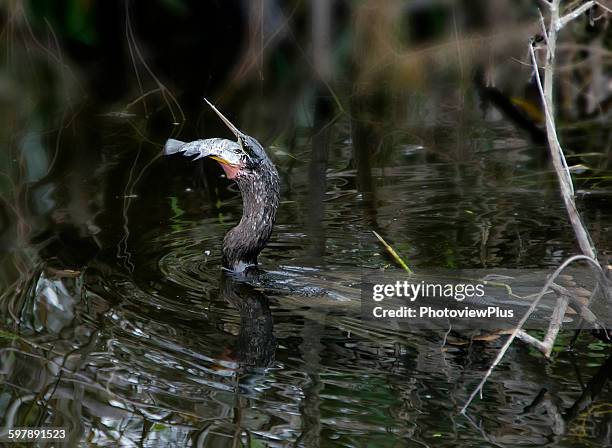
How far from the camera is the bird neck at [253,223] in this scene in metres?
4.62

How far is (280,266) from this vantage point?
4.70 meters

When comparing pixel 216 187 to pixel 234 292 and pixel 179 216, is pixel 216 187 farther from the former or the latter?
pixel 234 292

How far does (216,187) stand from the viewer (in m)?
5.98

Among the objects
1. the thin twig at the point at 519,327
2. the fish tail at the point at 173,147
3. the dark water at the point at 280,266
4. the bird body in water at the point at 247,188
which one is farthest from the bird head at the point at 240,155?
the thin twig at the point at 519,327

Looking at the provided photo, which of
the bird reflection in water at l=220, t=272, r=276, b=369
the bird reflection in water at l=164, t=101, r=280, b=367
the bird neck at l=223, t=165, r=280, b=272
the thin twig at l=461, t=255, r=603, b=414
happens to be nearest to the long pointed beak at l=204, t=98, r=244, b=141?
the bird reflection in water at l=164, t=101, r=280, b=367

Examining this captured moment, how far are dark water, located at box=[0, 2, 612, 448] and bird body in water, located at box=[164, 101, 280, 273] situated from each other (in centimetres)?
15

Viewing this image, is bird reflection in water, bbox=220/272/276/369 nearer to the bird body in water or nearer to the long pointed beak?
the bird body in water

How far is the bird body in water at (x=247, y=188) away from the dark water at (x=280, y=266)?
15cm

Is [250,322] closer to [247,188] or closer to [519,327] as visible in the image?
[247,188]

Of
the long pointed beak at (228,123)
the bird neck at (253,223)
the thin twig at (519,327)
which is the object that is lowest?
the thin twig at (519,327)

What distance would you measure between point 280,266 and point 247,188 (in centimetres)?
36

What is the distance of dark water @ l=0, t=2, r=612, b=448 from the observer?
3230 millimetres

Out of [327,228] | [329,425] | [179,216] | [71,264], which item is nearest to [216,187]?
[179,216]

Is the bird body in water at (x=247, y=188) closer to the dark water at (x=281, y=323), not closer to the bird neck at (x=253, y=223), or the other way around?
the bird neck at (x=253, y=223)
